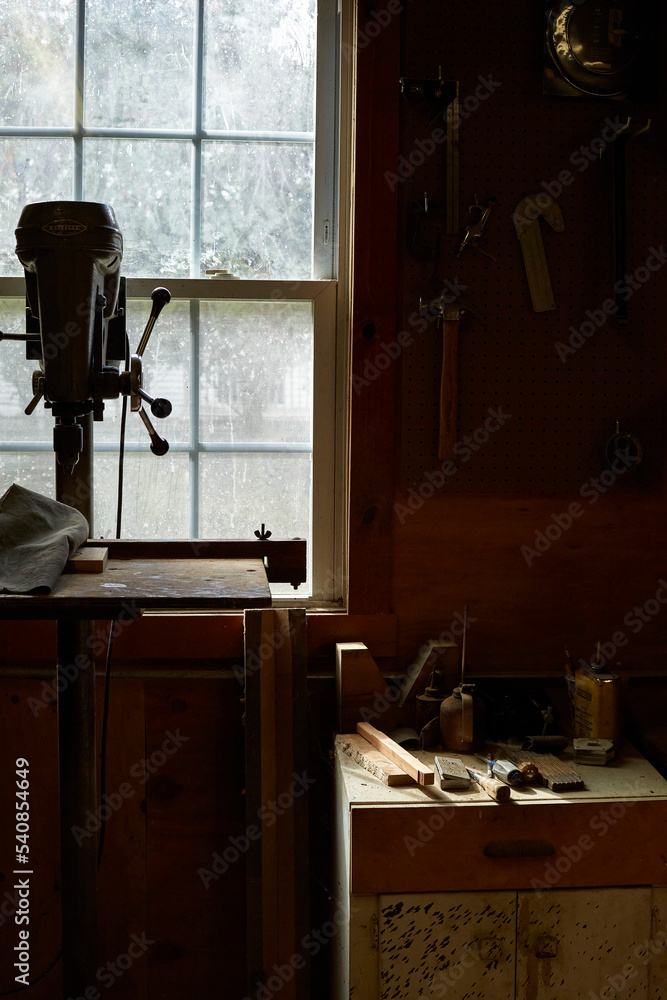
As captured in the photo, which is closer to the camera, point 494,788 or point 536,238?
point 494,788

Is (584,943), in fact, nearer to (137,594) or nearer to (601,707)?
(601,707)

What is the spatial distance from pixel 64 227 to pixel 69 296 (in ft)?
0.42

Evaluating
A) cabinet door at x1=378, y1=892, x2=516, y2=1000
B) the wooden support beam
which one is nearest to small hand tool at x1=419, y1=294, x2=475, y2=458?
the wooden support beam

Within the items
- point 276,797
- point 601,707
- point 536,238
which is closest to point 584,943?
point 601,707

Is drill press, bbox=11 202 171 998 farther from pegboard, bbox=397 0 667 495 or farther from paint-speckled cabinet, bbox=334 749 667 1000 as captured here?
pegboard, bbox=397 0 667 495

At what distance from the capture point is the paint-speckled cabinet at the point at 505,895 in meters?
1.53

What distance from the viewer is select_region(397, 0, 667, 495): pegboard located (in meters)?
1.91

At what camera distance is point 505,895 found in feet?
5.10

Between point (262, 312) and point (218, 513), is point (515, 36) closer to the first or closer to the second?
point (262, 312)

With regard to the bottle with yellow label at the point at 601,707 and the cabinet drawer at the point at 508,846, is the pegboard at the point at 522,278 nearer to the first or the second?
the bottle with yellow label at the point at 601,707

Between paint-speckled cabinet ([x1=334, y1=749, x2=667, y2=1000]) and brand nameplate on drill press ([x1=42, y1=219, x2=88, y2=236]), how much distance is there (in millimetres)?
1102

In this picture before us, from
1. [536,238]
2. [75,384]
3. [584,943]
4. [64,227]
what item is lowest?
[584,943]

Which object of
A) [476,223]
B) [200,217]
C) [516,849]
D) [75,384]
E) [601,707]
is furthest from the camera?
[200,217]

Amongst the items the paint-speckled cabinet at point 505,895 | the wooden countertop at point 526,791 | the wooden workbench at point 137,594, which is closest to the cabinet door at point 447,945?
the paint-speckled cabinet at point 505,895
